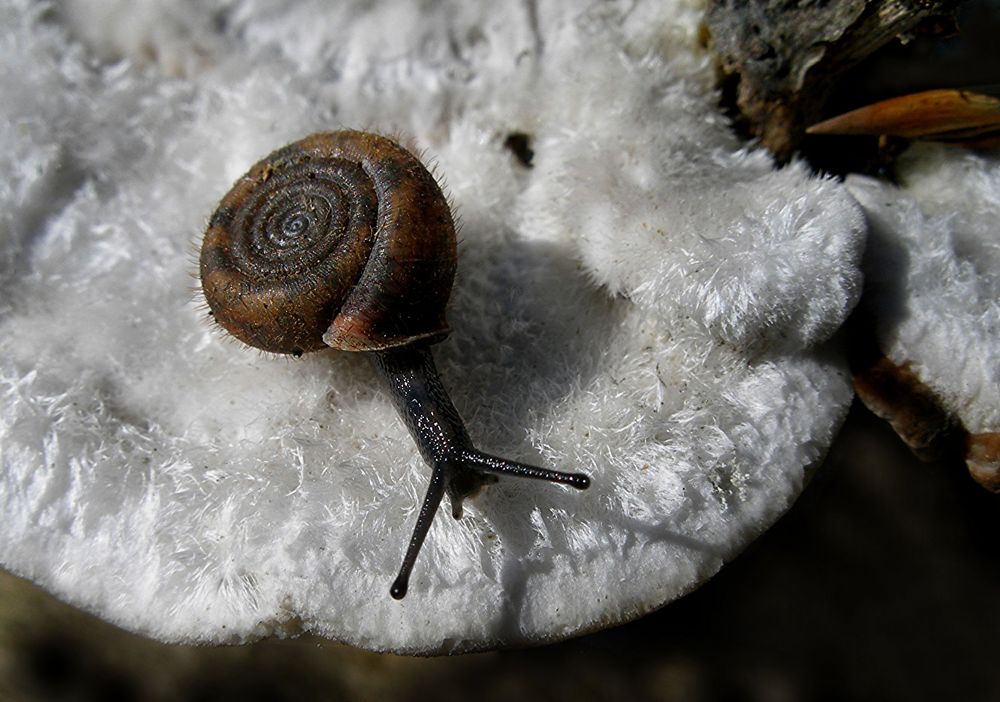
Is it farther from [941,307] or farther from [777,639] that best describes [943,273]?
[777,639]

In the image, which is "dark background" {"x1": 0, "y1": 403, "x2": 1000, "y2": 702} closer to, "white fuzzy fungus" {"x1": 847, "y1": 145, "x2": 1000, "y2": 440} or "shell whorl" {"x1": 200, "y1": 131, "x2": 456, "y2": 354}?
"white fuzzy fungus" {"x1": 847, "y1": 145, "x2": 1000, "y2": 440}

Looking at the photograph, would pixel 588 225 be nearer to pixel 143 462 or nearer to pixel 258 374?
pixel 258 374

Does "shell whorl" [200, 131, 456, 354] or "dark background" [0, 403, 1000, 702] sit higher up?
"shell whorl" [200, 131, 456, 354]

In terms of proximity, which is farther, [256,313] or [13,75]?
[13,75]

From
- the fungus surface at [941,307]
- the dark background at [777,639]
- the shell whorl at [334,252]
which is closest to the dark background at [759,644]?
the dark background at [777,639]

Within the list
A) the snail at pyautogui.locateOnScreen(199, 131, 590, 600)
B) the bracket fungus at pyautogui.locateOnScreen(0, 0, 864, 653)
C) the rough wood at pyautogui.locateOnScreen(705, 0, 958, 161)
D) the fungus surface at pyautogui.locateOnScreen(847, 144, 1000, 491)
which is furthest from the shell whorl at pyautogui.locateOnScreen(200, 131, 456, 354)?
the fungus surface at pyautogui.locateOnScreen(847, 144, 1000, 491)

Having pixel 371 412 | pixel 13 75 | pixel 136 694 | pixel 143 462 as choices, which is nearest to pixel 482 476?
pixel 371 412

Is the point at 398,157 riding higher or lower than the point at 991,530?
higher
